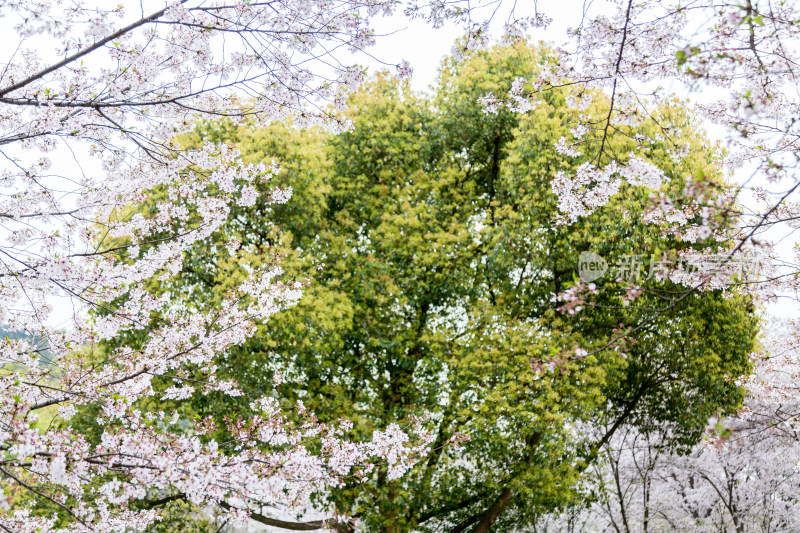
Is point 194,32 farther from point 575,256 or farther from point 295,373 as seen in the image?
point 575,256

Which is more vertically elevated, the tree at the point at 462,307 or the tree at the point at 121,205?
the tree at the point at 462,307

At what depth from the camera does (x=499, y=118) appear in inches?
Result: 486

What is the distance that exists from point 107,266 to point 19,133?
124 cm

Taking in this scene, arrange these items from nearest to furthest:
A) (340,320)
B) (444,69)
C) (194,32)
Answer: (194,32)
(340,320)
(444,69)

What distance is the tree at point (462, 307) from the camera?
9.90 metres

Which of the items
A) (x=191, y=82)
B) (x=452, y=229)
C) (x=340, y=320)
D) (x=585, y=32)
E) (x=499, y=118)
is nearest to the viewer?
(x=191, y=82)

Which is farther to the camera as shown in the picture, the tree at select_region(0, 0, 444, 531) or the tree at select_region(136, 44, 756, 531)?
the tree at select_region(136, 44, 756, 531)

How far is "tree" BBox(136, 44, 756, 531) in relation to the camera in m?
9.90

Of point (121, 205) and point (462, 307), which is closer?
point (121, 205)

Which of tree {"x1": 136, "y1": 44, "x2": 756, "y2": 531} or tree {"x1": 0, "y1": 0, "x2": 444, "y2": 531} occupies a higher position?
tree {"x1": 136, "y1": 44, "x2": 756, "y2": 531}

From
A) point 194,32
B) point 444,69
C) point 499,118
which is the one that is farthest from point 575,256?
point 194,32

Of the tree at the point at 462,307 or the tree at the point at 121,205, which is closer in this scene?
the tree at the point at 121,205

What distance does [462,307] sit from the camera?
11789 mm

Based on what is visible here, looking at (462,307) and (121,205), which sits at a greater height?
(462,307)
